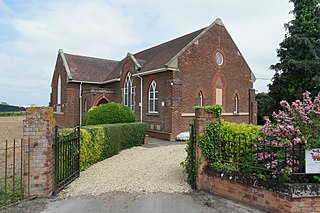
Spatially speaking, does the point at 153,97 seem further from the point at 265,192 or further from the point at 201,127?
the point at 265,192

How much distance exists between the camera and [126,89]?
2231 centimetres

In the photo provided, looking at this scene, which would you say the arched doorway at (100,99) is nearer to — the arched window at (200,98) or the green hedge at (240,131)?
the arched window at (200,98)

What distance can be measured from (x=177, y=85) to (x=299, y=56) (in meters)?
12.8

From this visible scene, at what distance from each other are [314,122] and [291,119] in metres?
0.41

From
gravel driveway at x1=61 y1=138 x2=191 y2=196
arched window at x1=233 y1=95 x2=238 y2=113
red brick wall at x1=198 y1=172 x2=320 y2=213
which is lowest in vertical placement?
gravel driveway at x1=61 y1=138 x2=191 y2=196

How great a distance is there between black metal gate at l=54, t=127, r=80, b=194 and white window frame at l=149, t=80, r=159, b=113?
11.2m

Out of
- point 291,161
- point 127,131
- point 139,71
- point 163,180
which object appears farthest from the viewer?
point 139,71

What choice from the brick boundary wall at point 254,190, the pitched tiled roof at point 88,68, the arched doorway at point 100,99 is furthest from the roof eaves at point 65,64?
the brick boundary wall at point 254,190

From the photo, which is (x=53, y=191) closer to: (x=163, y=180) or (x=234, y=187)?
(x=163, y=180)

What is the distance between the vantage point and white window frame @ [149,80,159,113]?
60.3 ft

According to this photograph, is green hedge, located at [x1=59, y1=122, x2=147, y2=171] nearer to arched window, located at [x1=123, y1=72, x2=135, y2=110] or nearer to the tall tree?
arched window, located at [x1=123, y1=72, x2=135, y2=110]

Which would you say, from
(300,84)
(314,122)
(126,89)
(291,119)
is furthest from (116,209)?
(300,84)

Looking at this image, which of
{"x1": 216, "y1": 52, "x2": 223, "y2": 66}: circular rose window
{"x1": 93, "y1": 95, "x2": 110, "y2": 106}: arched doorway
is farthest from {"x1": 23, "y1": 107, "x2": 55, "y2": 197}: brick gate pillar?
{"x1": 93, "y1": 95, "x2": 110, "y2": 106}: arched doorway

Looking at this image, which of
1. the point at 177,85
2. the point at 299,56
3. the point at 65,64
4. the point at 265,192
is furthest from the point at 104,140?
the point at 299,56
